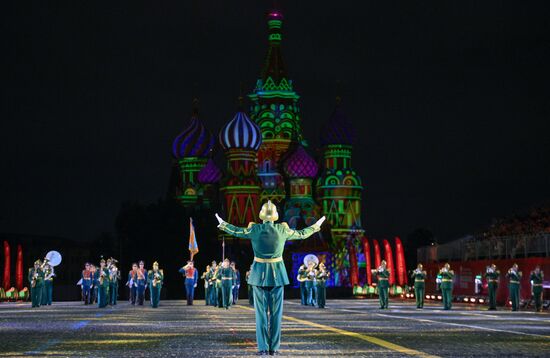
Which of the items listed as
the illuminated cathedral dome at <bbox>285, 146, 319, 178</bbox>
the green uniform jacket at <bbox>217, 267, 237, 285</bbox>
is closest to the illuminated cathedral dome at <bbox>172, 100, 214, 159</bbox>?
the illuminated cathedral dome at <bbox>285, 146, 319, 178</bbox>

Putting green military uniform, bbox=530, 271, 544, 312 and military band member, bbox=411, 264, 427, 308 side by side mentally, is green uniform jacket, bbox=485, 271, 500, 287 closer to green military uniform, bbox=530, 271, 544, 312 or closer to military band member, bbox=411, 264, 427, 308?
green military uniform, bbox=530, 271, 544, 312

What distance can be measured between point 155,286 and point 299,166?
80995mm

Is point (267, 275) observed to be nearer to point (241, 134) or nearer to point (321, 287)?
point (321, 287)

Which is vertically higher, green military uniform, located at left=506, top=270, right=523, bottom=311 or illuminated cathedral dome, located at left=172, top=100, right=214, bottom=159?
illuminated cathedral dome, located at left=172, top=100, right=214, bottom=159

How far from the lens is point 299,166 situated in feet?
427

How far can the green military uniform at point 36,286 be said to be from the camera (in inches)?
1909

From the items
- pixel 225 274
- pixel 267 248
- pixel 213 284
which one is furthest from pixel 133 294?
pixel 267 248

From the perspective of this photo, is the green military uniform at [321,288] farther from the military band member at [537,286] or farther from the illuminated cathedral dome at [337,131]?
the illuminated cathedral dome at [337,131]

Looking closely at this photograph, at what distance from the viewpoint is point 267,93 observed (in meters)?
136

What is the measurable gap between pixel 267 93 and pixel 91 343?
117163 mm

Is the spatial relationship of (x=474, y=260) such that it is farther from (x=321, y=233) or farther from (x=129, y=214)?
(x=321, y=233)

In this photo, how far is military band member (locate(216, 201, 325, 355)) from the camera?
59.0 feet

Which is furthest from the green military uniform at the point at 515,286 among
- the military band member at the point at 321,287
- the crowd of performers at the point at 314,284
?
the military band member at the point at 321,287

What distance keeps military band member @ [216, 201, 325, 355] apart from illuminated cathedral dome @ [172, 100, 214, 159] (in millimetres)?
121661
